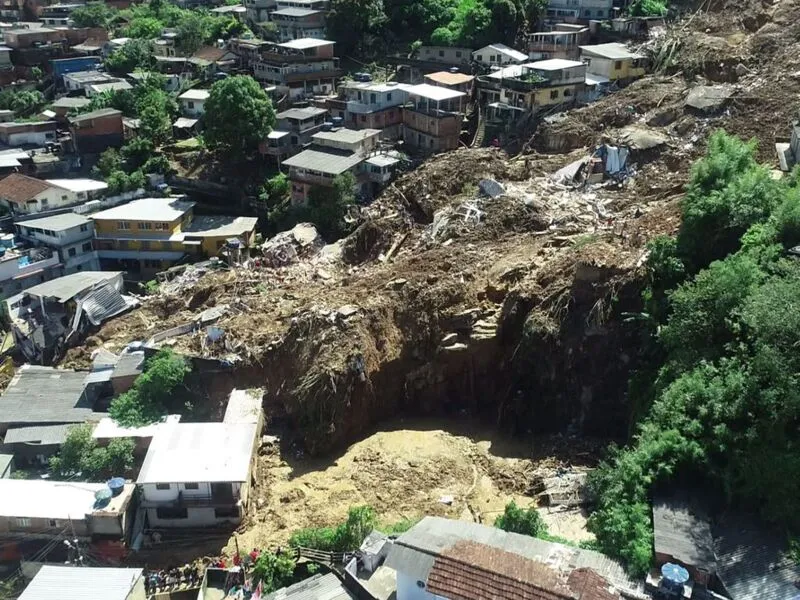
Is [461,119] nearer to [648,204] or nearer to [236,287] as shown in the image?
[648,204]

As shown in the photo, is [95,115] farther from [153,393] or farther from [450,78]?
[153,393]

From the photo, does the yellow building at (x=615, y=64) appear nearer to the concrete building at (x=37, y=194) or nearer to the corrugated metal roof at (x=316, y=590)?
the concrete building at (x=37, y=194)

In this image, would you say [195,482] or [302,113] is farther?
[302,113]

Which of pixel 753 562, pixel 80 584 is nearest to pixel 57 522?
pixel 80 584

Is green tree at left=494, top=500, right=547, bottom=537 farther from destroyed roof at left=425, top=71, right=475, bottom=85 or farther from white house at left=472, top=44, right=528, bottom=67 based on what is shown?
white house at left=472, top=44, right=528, bottom=67

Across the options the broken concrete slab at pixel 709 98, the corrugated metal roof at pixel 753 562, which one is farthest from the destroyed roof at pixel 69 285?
the broken concrete slab at pixel 709 98

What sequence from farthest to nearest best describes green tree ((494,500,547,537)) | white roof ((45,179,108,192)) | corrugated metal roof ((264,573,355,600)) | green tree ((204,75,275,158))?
green tree ((204,75,275,158)) < white roof ((45,179,108,192)) < green tree ((494,500,547,537)) < corrugated metal roof ((264,573,355,600))

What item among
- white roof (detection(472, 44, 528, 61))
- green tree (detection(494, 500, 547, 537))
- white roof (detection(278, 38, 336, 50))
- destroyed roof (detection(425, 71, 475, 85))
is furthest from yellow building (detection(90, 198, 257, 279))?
green tree (detection(494, 500, 547, 537))
